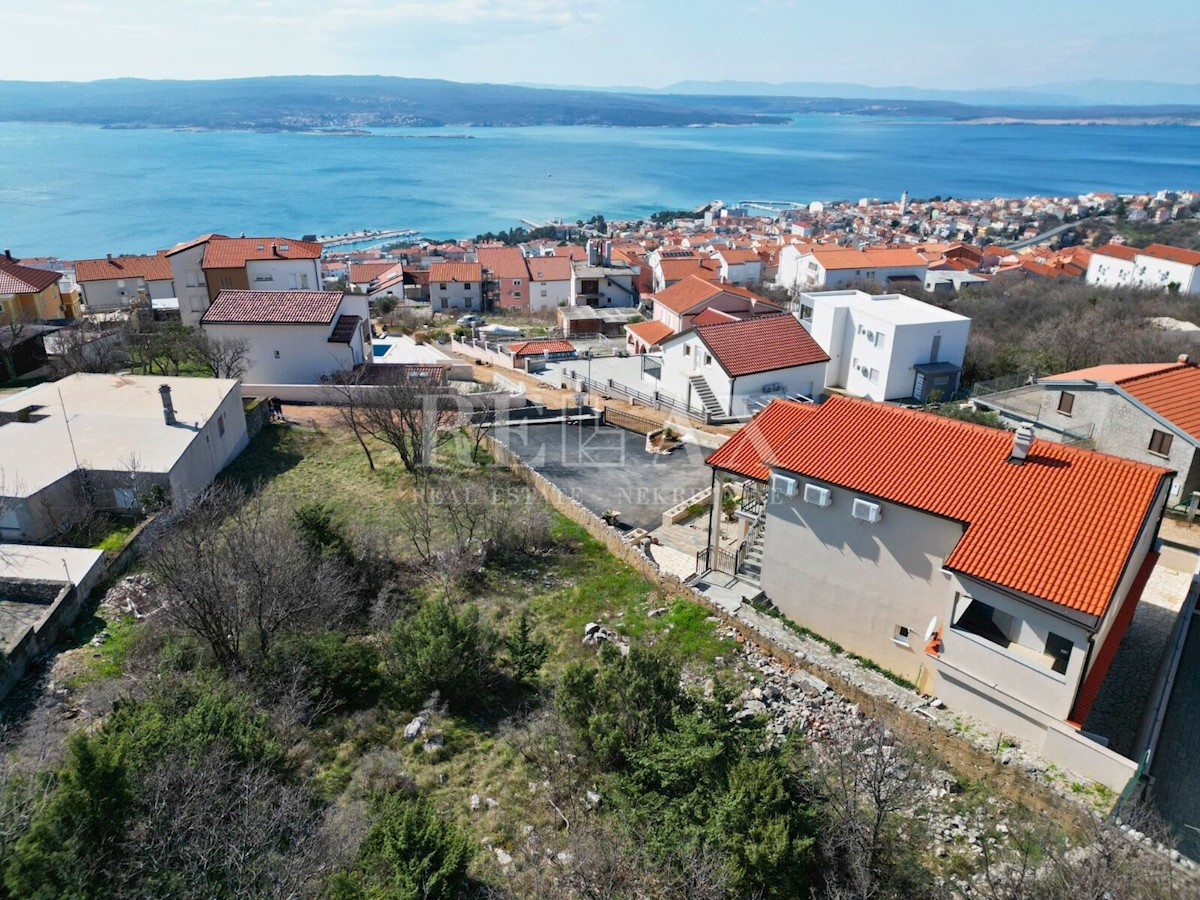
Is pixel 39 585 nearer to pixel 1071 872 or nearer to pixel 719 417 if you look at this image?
pixel 1071 872

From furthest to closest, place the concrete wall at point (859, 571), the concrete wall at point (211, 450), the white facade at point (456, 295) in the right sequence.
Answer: the white facade at point (456, 295), the concrete wall at point (211, 450), the concrete wall at point (859, 571)

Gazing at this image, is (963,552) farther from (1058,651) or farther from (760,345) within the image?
(760,345)

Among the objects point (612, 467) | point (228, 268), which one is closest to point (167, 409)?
point (612, 467)

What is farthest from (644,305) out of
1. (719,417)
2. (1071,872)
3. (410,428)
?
(1071,872)

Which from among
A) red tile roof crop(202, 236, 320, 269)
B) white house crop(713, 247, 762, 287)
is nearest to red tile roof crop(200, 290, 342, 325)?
red tile roof crop(202, 236, 320, 269)

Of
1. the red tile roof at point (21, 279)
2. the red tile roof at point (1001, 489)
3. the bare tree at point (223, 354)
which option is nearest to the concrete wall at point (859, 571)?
the red tile roof at point (1001, 489)

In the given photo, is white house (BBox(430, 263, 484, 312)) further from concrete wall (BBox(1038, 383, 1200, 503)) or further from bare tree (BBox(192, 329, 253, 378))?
concrete wall (BBox(1038, 383, 1200, 503))

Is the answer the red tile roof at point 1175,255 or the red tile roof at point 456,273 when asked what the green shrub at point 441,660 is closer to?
the red tile roof at point 456,273
